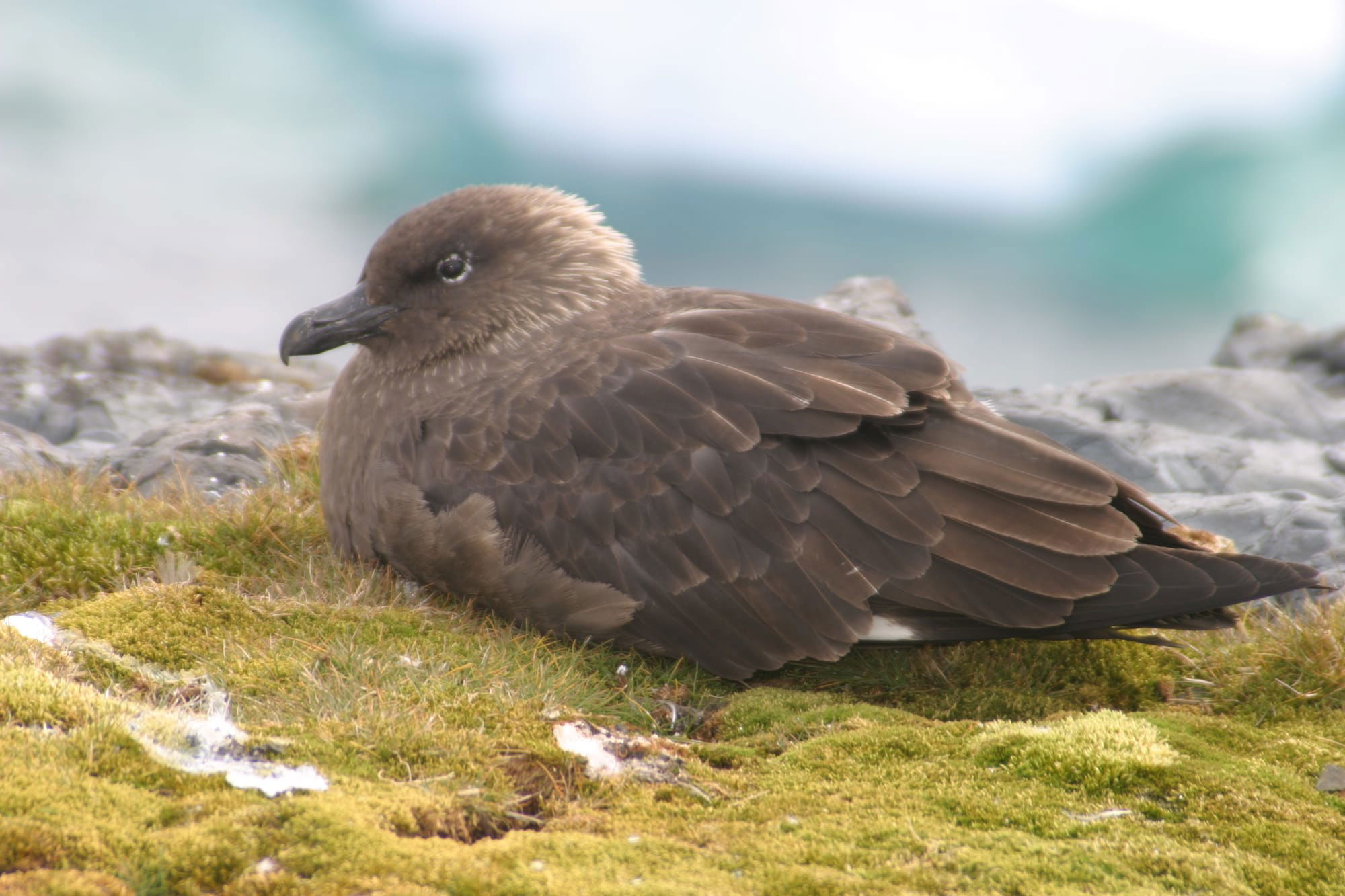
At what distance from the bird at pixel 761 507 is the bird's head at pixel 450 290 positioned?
0.42 metres

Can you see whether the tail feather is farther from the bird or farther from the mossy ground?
the mossy ground

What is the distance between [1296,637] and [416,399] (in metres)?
4.43

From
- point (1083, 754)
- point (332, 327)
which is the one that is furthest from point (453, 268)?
point (1083, 754)

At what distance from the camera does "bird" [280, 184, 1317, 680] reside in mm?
5281

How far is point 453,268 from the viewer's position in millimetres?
6629

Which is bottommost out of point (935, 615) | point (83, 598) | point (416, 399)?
point (83, 598)

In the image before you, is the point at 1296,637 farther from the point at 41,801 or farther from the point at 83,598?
the point at 83,598

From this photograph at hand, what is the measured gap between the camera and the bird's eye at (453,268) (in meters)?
6.61

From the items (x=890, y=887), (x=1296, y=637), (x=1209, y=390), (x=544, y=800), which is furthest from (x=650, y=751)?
(x=1209, y=390)

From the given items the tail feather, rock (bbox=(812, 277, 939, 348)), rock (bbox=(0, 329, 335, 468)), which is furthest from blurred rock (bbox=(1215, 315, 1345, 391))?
rock (bbox=(0, 329, 335, 468))

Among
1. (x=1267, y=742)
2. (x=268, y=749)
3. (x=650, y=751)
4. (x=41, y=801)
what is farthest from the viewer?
(x=1267, y=742)

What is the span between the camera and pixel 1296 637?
17.7 feet

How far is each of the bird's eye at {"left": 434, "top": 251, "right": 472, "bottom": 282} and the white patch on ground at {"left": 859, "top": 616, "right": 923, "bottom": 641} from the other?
3.03 metres

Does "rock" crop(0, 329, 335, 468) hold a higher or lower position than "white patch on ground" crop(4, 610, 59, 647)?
higher
